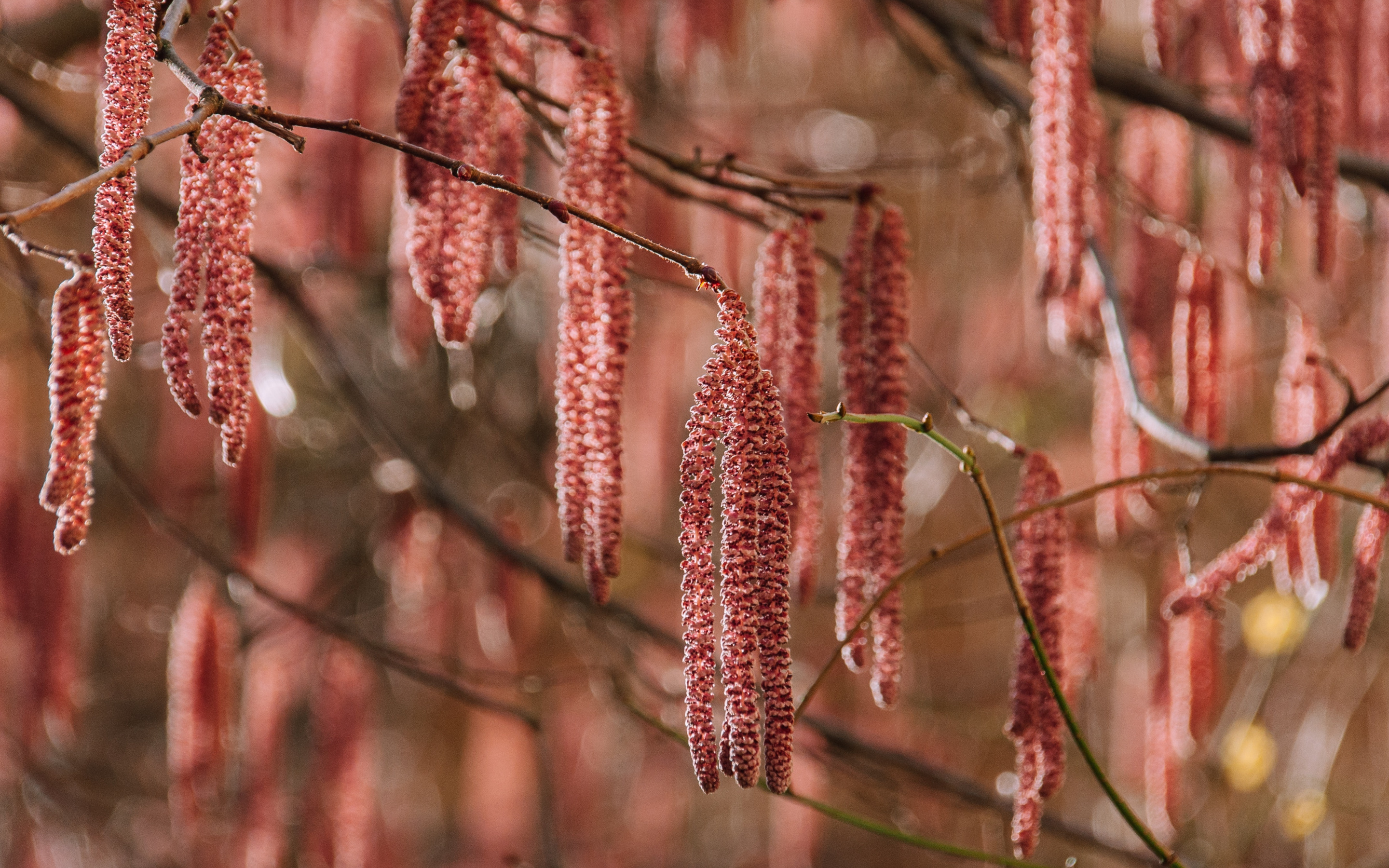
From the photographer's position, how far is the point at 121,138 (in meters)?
0.75

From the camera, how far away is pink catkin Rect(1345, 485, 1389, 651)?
1.09 metres

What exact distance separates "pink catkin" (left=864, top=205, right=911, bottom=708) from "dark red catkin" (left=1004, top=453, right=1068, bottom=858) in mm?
149

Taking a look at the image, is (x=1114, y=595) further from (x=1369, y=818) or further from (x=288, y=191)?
(x=288, y=191)

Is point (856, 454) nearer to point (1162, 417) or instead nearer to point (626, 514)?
point (1162, 417)

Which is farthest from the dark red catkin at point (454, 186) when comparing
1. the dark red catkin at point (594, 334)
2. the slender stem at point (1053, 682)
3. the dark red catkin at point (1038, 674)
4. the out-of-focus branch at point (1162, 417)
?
the out-of-focus branch at point (1162, 417)

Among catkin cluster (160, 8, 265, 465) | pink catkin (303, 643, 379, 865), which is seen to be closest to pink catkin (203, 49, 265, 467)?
catkin cluster (160, 8, 265, 465)

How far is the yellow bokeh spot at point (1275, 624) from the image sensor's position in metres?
2.31

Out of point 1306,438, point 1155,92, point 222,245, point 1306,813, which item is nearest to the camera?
point 222,245

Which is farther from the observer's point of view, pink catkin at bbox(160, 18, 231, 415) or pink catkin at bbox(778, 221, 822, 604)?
pink catkin at bbox(778, 221, 822, 604)

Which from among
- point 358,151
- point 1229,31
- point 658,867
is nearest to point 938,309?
point 658,867

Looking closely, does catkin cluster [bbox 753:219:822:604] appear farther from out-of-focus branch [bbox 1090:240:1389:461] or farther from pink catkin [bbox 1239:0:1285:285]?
pink catkin [bbox 1239:0:1285:285]

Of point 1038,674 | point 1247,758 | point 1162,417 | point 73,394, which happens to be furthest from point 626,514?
point 73,394

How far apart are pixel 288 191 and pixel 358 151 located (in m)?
0.75

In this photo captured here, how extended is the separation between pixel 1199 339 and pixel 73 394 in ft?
4.22
